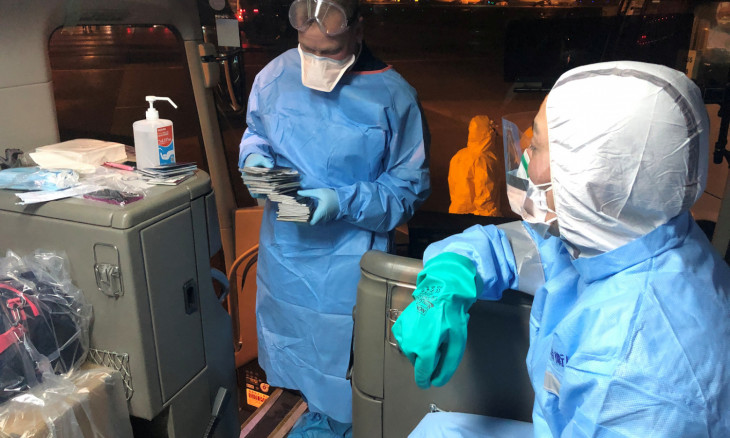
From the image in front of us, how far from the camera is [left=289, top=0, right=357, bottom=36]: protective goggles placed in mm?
1653

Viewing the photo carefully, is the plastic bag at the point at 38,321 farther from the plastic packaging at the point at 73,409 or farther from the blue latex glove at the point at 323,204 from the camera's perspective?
the blue latex glove at the point at 323,204

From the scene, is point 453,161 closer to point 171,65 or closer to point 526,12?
point 526,12

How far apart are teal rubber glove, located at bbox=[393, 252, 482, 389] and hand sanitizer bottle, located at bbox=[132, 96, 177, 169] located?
30.6 inches

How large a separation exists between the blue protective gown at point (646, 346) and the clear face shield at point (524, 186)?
0.34 ft

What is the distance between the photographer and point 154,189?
4.44 ft

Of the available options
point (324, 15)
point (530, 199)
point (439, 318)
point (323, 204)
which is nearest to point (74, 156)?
point (323, 204)

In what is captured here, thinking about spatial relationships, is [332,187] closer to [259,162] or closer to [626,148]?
[259,162]

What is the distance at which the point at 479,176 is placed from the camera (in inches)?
97.6

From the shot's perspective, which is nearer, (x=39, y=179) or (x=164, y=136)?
(x=39, y=179)

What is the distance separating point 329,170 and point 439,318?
2.61 ft

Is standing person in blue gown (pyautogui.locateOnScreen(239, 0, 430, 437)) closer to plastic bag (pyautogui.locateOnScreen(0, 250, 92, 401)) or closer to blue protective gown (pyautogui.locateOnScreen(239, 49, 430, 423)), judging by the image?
blue protective gown (pyautogui.locateOnScreen(239, 49, 430, 423))

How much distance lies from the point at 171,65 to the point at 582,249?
3457 millimetres

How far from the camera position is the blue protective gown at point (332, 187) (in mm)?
1730

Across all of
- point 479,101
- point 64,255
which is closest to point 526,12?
point 479,101
